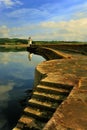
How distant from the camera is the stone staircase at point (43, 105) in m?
5.10

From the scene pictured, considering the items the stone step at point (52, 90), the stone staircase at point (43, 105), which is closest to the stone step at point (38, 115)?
the stone staircase at point (43, 105)

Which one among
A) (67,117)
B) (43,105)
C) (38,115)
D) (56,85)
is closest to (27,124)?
(38,115)

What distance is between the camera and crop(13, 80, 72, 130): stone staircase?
5.10 meters

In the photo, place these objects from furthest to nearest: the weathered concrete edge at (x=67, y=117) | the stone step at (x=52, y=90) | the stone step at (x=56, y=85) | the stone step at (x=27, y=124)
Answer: the stone step at (x=56, y=85) → the stone step at (x=52, y=90) → the stone step at (x=27, y=124) → the weathered concrete edge at (x=67, y=117)

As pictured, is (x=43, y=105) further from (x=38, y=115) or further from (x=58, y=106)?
(x=58, y=106)

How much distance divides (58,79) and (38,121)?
1.43 metres

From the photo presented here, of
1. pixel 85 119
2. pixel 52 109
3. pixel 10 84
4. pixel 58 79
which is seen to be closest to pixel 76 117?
pixel 85 119

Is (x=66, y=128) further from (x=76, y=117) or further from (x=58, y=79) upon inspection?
(x=58, y=79)

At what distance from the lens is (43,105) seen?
209 inches

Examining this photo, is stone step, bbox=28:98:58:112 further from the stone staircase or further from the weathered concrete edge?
the weathered concrete edge

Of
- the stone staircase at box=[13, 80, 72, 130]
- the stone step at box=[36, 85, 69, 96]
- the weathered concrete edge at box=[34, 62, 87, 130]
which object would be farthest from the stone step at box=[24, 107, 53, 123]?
the weathered concrete edge at box=[34, 62, 87, 130]

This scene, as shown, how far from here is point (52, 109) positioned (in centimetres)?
516

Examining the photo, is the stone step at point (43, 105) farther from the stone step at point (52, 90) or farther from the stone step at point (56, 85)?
the stone step at point (56, 85)

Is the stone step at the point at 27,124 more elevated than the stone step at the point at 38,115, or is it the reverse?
the stone step at the point at 38,115
